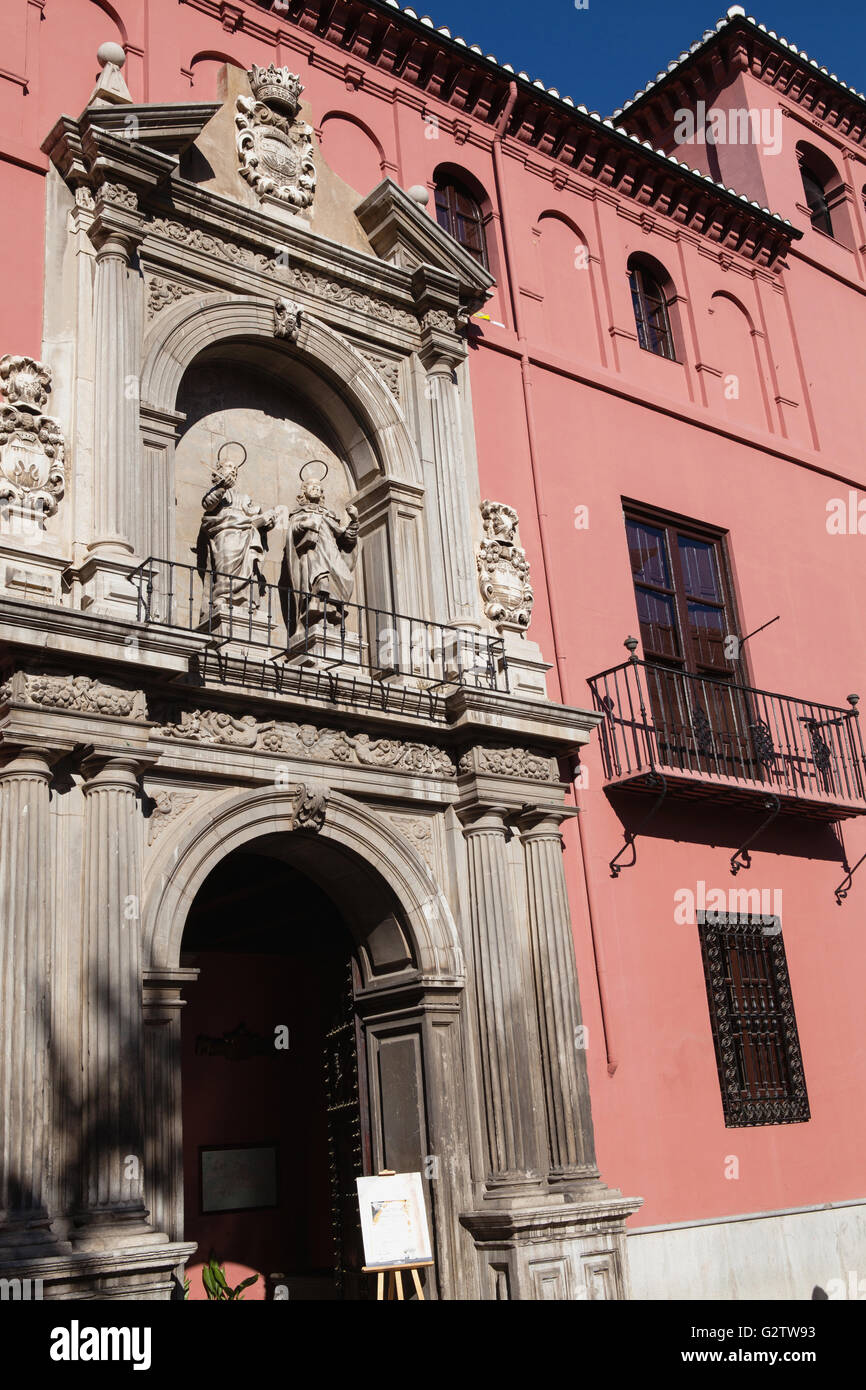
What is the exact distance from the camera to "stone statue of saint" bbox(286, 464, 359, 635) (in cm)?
1002

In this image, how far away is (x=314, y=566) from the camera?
1009 centimetres

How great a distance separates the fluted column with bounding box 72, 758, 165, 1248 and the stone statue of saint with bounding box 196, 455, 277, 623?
69.7 inches

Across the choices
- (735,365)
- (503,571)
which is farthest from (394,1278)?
(735,365)

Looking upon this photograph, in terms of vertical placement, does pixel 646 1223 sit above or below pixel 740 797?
below

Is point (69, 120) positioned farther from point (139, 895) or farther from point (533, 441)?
point (139, 895)

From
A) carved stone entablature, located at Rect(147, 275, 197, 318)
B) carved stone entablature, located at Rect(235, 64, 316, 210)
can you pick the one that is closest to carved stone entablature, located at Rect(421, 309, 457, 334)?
carved stone entablature, located at Rect(235, 64, 316, 210)

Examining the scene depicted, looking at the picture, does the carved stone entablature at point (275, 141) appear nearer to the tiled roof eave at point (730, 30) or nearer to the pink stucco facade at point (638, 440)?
the pink stucco facade at point (638, 440)

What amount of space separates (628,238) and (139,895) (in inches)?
380

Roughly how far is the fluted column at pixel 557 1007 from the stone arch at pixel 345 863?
2.31ft

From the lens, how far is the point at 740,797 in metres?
12.0

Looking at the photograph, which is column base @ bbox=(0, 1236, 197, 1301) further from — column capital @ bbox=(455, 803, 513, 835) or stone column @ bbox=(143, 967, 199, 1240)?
column capital @ bbox=(455, 803, 513, 835)
